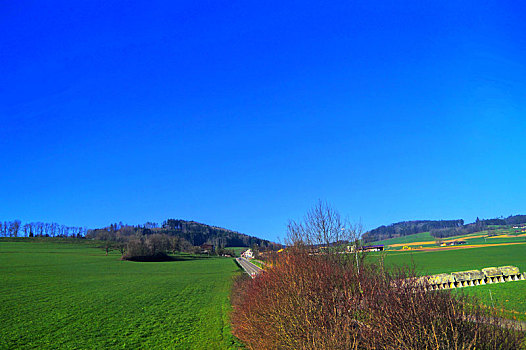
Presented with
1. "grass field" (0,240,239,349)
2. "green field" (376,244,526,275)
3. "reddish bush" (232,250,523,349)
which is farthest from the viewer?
"green field" (376,244,526,275)

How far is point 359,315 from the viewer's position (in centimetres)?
1077

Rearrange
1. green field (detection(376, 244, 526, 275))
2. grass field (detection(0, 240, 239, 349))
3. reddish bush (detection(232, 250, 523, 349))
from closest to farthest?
reddish bush (detection(232, 250, 523, 349)), grass field (detection(0, 240, 239, 349)), green field (detection(376, 244, 526, 275))

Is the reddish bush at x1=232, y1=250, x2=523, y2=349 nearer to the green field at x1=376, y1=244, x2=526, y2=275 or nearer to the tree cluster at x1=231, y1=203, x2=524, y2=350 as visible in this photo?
the tree cluster at x1=231, y1=203, x2=524, y2=350

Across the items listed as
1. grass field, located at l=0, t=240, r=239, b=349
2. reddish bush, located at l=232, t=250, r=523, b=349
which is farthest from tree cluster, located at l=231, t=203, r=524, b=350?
grass field, located at l=0, t=240, r=239, b=349

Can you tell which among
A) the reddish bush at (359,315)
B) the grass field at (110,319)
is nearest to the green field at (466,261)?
the grass field at (110,319)

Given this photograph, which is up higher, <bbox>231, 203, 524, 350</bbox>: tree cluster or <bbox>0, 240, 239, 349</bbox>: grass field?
<bbox>231, 203, 524, 350</bbox>: tree cluster

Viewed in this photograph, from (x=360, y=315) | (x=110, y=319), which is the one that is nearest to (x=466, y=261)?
(x=110, y=319)

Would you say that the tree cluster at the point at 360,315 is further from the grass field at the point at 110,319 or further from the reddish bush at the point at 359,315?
the grass field at the point at 110,319

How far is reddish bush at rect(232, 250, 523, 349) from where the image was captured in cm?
800

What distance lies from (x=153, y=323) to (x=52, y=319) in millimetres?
8288

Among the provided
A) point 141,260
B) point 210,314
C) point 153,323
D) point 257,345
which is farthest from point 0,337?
point 141,260

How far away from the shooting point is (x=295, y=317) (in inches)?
450

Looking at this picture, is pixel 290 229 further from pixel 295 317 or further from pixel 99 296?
pixel 99 296

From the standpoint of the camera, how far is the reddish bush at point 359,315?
800cm
